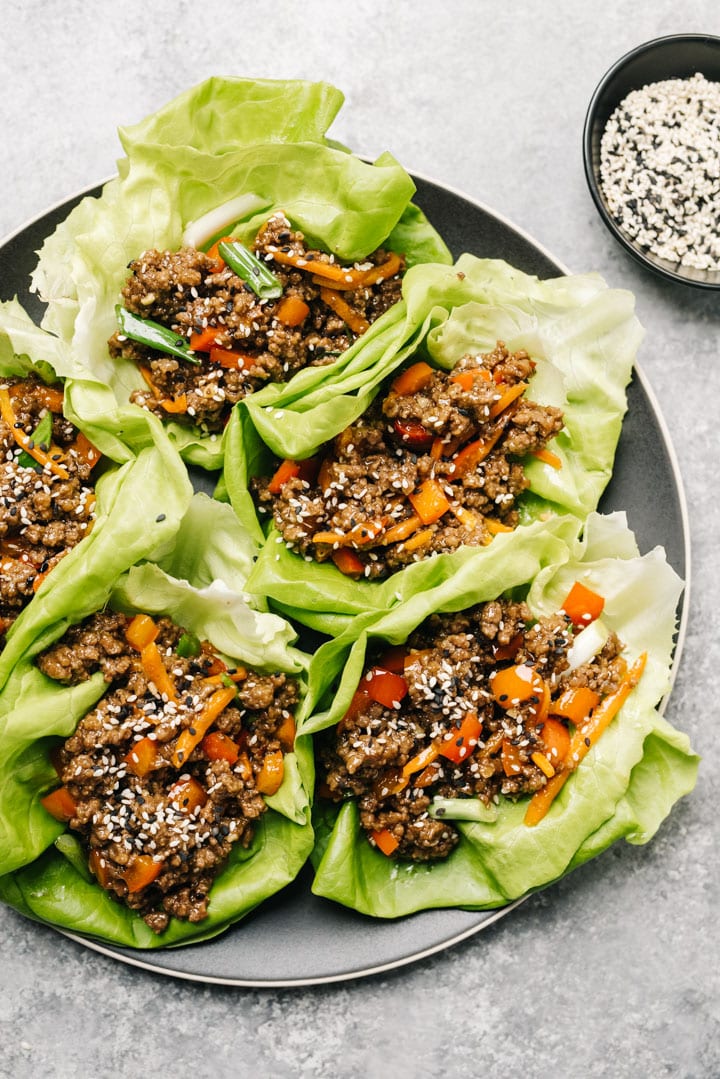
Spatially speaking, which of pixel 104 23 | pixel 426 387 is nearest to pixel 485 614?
pixel 426 387

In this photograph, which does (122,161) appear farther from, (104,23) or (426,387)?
(426,387)

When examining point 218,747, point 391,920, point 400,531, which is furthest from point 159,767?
point 400,531

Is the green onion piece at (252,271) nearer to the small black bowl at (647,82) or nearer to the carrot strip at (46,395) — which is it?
the carrot strip at (46,395)

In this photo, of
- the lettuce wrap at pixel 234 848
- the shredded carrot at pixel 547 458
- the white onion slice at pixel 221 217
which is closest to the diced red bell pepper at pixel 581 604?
the shredded carrot at pixel 547 458

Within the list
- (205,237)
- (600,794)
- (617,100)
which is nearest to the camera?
(600,794)

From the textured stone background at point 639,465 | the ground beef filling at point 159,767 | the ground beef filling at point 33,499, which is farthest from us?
the textured stone background at point 639,465

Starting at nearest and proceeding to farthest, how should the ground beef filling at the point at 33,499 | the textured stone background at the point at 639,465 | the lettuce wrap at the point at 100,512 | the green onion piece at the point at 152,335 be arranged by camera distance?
1. the lettuce wrap at the point at 100,512
2. the ground beef filling at the point at 33,499
3. the green onion piece at the point at 152,335
4. the textured stone background at the point at 639,465

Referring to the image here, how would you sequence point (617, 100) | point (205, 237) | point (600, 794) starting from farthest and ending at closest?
1. point (617, 100)
2. point (205, 237)
3. point (600, 794)

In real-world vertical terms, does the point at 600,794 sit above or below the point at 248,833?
below

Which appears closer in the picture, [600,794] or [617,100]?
[600,794]
